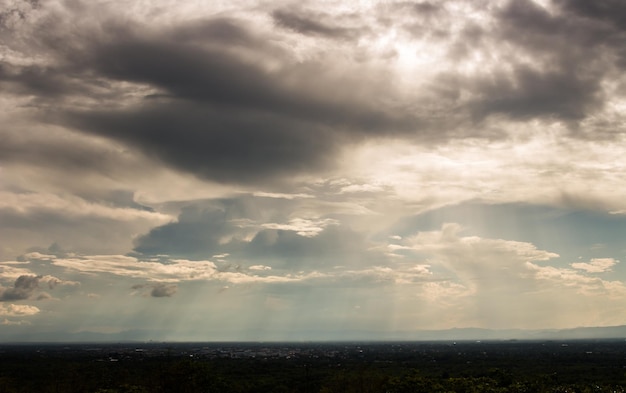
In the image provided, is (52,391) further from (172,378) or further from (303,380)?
(303,380)

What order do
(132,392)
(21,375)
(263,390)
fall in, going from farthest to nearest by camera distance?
(21,375)
(263,390)
(132,392)

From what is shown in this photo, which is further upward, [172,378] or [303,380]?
[172,378]

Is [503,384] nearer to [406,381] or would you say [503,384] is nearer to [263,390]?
[406,381]

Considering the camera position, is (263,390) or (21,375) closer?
(263,390)

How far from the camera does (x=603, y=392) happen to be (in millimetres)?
93250

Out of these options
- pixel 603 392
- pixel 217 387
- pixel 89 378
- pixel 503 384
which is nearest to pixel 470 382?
pixel 503 384

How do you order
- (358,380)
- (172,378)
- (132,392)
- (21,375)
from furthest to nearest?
(21,375) → (358,380) → (172,378) → (132,392)

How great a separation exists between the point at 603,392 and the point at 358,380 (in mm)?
43250

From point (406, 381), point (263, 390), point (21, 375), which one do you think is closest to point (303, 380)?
point (263, 390)

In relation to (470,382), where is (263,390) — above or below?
below

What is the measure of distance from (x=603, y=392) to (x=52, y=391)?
100290 mm

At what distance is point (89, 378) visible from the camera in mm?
126812

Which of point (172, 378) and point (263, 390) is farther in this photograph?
point (263, 390)

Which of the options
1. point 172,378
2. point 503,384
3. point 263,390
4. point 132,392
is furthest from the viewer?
point 263,390
